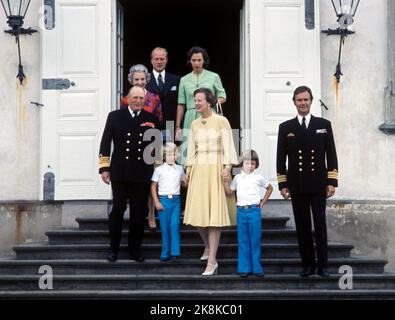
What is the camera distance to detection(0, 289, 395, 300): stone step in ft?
24.2

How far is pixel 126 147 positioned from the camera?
25.8ft

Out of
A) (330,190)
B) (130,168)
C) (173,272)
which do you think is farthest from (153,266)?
(330,190)

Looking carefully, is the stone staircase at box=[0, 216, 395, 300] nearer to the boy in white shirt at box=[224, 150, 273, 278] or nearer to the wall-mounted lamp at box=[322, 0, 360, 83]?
the boy in white shirt at box=[224, 150, 273, 278]

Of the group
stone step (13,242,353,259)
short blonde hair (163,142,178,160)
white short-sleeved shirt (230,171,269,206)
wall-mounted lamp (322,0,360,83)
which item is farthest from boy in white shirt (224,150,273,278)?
wall-mounted lamp (322,0,360,83)

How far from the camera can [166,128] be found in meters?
8.52

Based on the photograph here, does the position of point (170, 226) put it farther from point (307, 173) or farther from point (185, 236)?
point (307, 173)

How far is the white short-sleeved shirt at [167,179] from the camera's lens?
7879 millimetres

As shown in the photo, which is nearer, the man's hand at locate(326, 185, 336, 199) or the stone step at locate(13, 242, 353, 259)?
the man's hand at locate(326, 185, 336, 199)

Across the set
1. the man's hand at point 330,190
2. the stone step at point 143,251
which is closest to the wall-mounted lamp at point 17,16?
the stone step at point 143,251

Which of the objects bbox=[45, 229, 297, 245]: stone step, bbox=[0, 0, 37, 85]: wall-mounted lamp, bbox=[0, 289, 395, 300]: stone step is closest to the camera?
bbox=[0, 289, 395, 300]: stone step

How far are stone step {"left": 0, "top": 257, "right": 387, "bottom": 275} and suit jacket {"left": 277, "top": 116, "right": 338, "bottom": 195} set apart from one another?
77 centimetres

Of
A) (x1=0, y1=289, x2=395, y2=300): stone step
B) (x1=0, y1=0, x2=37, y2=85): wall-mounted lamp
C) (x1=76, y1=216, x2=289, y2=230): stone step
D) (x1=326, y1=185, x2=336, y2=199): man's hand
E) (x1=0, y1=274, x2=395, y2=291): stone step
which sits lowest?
(x1=0, y1=289, x2=395, y2=300): stone step

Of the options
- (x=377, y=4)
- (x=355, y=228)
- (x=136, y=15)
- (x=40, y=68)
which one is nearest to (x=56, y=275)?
(x=40, y=68)

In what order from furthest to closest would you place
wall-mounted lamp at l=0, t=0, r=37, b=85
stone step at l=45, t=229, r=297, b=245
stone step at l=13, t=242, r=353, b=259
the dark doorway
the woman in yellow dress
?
the dark doorway
wall-mounted lamp at l=0, t=0, r=37, b=85
stone step at l=45, t=229, r=297, b=245
stone step at l=13, t=242, r=353, b=259
the woman in yellow dress
